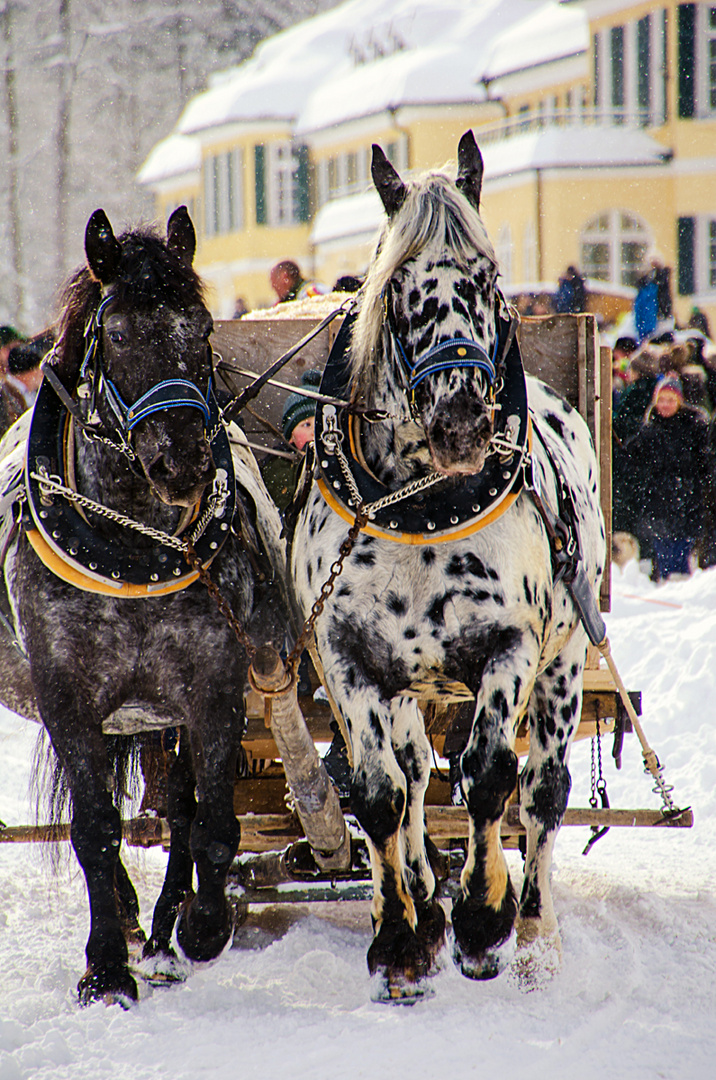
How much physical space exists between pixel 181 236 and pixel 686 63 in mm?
22107

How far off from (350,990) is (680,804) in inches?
97.4

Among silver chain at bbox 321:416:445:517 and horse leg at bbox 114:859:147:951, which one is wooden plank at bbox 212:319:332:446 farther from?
horse leg at bbox 114:859:147:951

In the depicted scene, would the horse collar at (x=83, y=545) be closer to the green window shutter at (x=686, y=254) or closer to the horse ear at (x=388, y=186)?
the horse ear at (x=388, y=186)

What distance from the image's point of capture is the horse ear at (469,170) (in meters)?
3.23

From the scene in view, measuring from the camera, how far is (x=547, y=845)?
3717 mm

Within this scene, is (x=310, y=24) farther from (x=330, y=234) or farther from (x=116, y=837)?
(x=116, y=837)

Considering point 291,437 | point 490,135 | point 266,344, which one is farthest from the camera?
point 490,135

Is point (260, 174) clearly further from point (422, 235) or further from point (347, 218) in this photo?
point (422, 235)

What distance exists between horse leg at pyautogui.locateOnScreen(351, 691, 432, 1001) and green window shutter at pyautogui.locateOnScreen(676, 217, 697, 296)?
2101 cm

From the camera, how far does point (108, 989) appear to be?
3148mm

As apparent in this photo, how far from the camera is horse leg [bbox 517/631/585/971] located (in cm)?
370

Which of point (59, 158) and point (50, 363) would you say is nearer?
point (50, 363)

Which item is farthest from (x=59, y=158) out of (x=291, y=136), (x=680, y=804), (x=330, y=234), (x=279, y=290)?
(x=680, y=804)

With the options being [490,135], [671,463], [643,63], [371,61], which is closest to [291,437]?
[671,463]
